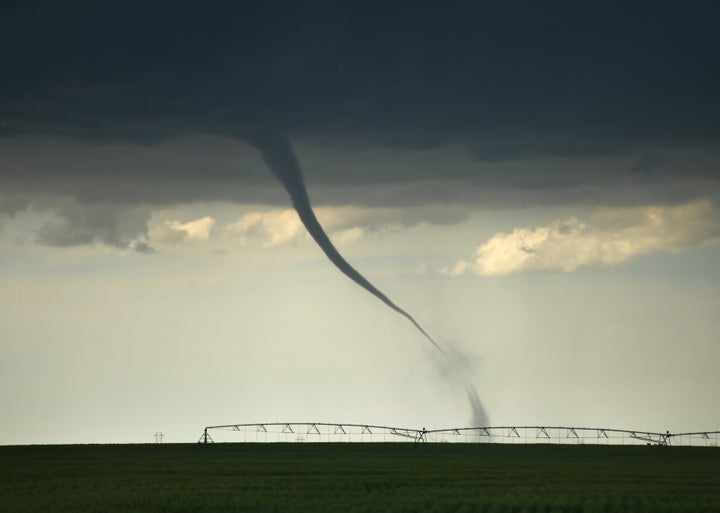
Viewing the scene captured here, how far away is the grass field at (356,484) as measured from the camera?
234 feet

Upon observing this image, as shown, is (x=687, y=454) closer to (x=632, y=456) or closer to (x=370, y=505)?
(x=632, y=456)

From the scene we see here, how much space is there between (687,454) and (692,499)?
3351 inches

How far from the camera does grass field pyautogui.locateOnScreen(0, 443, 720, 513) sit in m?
71.4

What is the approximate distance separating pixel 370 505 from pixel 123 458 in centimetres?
7105

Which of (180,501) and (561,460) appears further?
(561,460)

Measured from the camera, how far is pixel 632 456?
146625 millimetres

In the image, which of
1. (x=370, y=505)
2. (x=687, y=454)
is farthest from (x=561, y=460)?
(x=370, y=505)

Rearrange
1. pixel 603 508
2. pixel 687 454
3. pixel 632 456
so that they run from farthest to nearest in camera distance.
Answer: pixel 687 454, pixel 632 456, pixel 603 508

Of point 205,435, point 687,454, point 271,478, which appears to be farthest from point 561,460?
point 205,435

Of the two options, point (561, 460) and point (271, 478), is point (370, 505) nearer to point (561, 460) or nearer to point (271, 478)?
point (271, 478)

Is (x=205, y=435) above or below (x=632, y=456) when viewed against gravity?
above

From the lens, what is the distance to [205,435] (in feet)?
641

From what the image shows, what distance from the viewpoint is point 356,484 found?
87500 millimetres

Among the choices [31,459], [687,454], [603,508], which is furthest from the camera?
[687,454]
